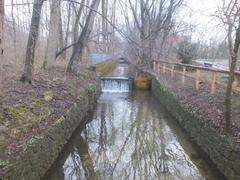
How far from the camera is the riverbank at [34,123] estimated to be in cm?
486

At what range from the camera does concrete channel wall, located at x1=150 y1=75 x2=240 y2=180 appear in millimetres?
5374

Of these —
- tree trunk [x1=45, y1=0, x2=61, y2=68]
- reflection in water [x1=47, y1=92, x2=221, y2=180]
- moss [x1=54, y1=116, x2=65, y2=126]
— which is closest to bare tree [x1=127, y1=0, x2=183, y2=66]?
tree trunk [x1=45, y1=0, x2=61, y2=68]

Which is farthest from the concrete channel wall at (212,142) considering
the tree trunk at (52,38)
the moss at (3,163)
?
the tree trunk at (52,38)

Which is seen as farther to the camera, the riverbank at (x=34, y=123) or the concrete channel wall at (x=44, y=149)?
the riverbank at (x=34, y=123)

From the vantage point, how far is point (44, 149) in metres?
5.89

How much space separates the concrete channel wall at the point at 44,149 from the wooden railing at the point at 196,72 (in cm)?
434

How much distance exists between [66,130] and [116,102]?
7091mm

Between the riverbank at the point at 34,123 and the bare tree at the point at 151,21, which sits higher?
the bare tree at the point at 151,21

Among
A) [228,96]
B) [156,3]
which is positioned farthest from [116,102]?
[156,3]

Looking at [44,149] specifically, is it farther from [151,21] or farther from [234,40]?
[151,21]

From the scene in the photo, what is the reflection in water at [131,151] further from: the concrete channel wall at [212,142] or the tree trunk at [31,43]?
the tree trunk at [31,43]

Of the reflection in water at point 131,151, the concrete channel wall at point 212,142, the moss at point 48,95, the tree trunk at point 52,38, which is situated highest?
the tree trunk at point 52,38

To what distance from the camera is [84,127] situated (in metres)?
9.98

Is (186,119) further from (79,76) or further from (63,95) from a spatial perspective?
(79,76)
